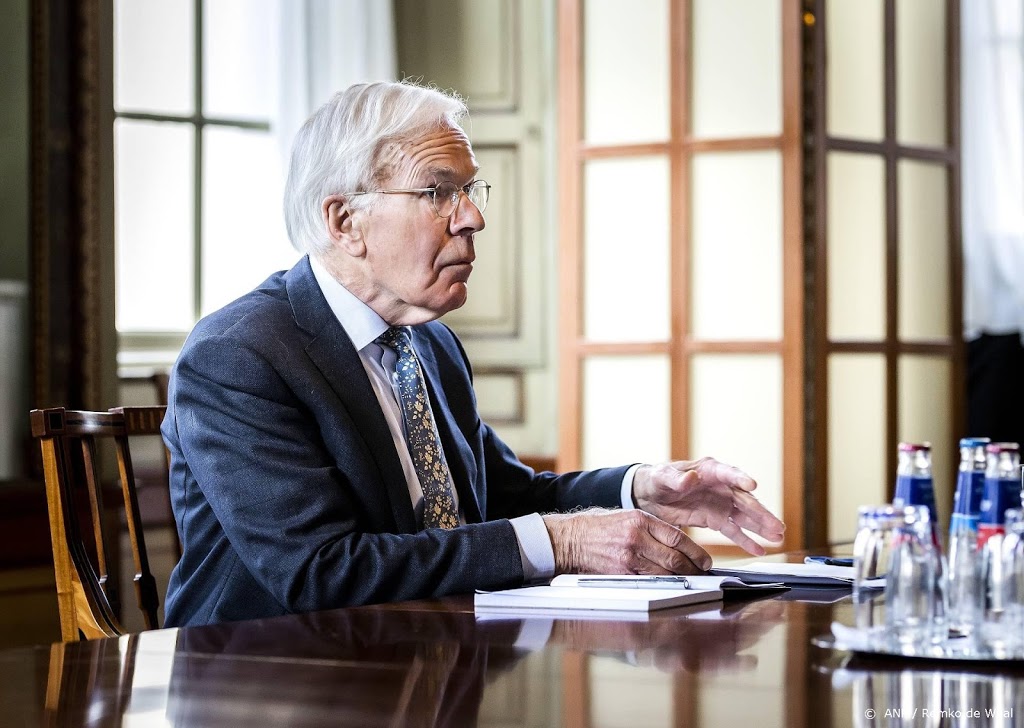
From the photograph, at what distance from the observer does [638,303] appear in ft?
15.7

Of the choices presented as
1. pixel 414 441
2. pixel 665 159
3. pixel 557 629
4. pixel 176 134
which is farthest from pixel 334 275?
pixel 665 159

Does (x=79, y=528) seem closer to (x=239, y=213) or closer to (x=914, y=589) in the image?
(x=914, y=589)

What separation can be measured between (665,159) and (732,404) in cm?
86

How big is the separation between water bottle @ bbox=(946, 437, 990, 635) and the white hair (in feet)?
3.66

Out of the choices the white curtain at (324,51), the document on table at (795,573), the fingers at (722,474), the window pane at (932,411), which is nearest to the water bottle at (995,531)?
the document on table at (795,573)

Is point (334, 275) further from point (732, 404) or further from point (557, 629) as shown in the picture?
point (732, 404)

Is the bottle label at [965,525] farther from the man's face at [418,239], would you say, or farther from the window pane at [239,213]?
the window pane at [239,213]

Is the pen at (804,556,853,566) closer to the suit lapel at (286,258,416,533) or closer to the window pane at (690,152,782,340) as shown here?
the suit lapel at (286,258,416,533)

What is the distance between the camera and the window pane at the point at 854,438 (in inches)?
186

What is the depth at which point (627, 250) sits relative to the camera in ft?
15.7

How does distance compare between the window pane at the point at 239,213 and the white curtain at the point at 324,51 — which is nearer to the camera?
the window pane at the point at 239,213

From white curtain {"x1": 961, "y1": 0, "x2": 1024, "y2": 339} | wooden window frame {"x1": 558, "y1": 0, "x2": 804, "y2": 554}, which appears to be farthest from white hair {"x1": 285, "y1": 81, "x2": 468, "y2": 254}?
white curtain {"x1": 961, "y1": 0, "x2": 1024, "y2": 339}

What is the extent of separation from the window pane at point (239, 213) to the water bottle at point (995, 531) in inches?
139

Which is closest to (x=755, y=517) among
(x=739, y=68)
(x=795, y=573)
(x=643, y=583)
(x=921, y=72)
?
(x=795, y=573)
